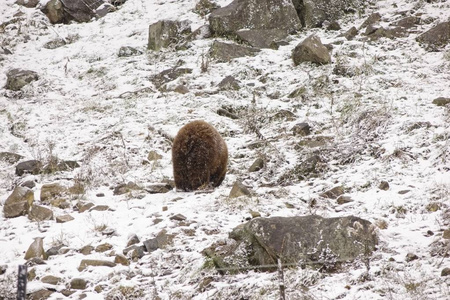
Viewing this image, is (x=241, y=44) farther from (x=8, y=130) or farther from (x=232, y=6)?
(x=8, y=130)

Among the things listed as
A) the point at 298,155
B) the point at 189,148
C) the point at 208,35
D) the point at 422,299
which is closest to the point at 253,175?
the point at 298,155

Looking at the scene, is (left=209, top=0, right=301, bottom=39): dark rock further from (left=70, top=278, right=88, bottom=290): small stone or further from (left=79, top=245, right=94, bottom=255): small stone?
(left=70, top=278, right=88, bottom=290): small stone

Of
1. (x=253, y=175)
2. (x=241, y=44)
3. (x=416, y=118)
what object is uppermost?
(x=241, y=44)

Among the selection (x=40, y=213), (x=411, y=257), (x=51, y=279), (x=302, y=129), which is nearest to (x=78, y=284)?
(x=51, y=279)

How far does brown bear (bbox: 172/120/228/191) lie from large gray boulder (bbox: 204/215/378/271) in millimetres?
1888

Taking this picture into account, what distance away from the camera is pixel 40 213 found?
548 centimetres

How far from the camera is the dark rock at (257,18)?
11.9 metres

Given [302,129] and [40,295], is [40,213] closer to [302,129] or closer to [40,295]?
[40,295]

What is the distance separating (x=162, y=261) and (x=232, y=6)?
31.0ft

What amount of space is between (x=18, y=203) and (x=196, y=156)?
2427 millimetres

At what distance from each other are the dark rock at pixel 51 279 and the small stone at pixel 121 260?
0.56 meters

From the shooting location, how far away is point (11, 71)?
37.9 ft

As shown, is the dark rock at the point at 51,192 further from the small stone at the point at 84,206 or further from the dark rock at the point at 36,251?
the dark rock at the point at 36,251

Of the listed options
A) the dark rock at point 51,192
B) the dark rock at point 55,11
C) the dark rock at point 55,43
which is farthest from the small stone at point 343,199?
the dark rock at point 55,11
